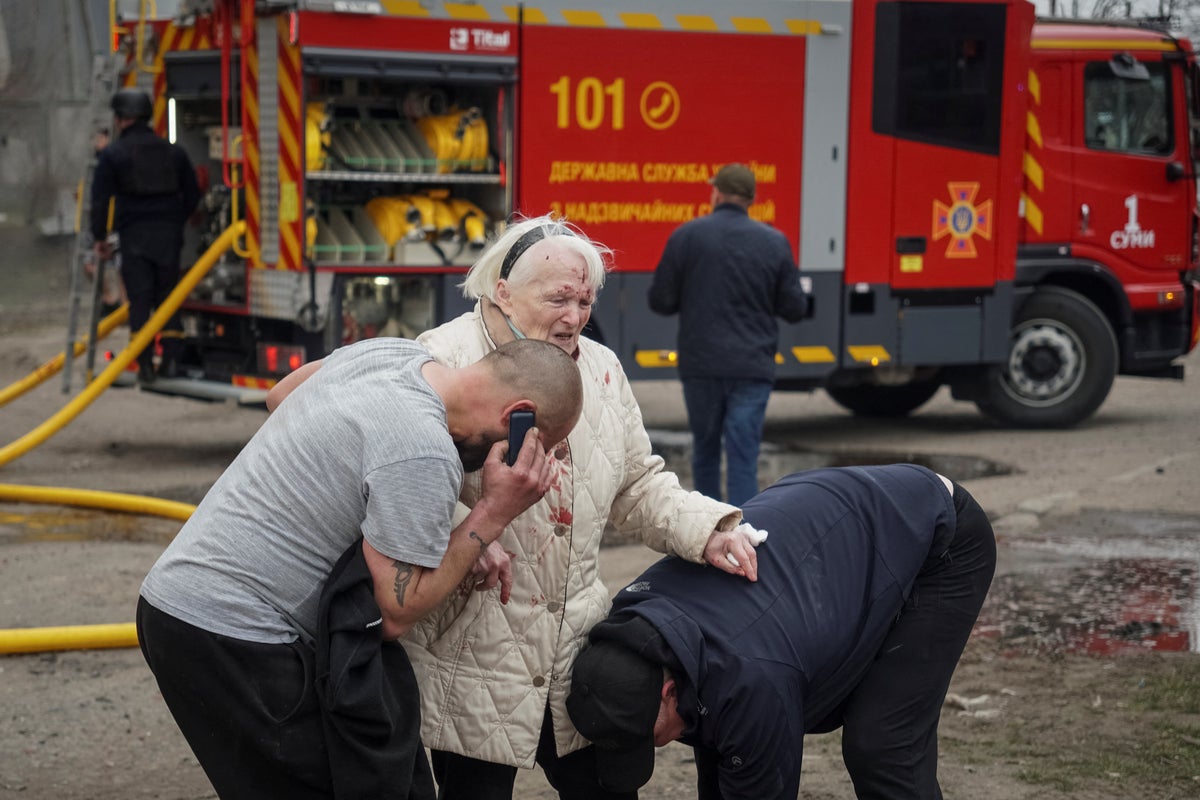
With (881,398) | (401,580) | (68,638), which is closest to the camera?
(401,580)

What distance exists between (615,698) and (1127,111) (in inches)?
387

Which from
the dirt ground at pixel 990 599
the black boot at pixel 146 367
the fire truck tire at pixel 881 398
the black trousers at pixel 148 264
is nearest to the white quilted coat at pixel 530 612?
the dirt ground at pixel 990 599

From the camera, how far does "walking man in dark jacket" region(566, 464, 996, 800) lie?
306 cm

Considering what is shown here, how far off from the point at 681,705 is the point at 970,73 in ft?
28.2

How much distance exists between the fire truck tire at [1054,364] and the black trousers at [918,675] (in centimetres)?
815

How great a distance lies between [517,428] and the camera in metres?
2.76

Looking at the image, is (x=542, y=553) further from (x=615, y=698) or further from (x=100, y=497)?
(x=100, y=497)

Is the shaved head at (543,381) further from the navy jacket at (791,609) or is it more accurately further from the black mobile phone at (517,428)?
the navy jacket at (791,609)

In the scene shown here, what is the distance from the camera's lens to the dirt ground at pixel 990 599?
15.5ft

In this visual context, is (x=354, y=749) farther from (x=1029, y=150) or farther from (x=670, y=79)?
(x=1029, y=150)

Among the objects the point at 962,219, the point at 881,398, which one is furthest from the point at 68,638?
the point at 881,398

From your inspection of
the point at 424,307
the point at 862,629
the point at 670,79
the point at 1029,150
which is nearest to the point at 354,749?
the point at 862,629

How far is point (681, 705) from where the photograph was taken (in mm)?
3086

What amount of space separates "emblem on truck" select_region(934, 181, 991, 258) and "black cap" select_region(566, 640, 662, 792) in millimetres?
8134
